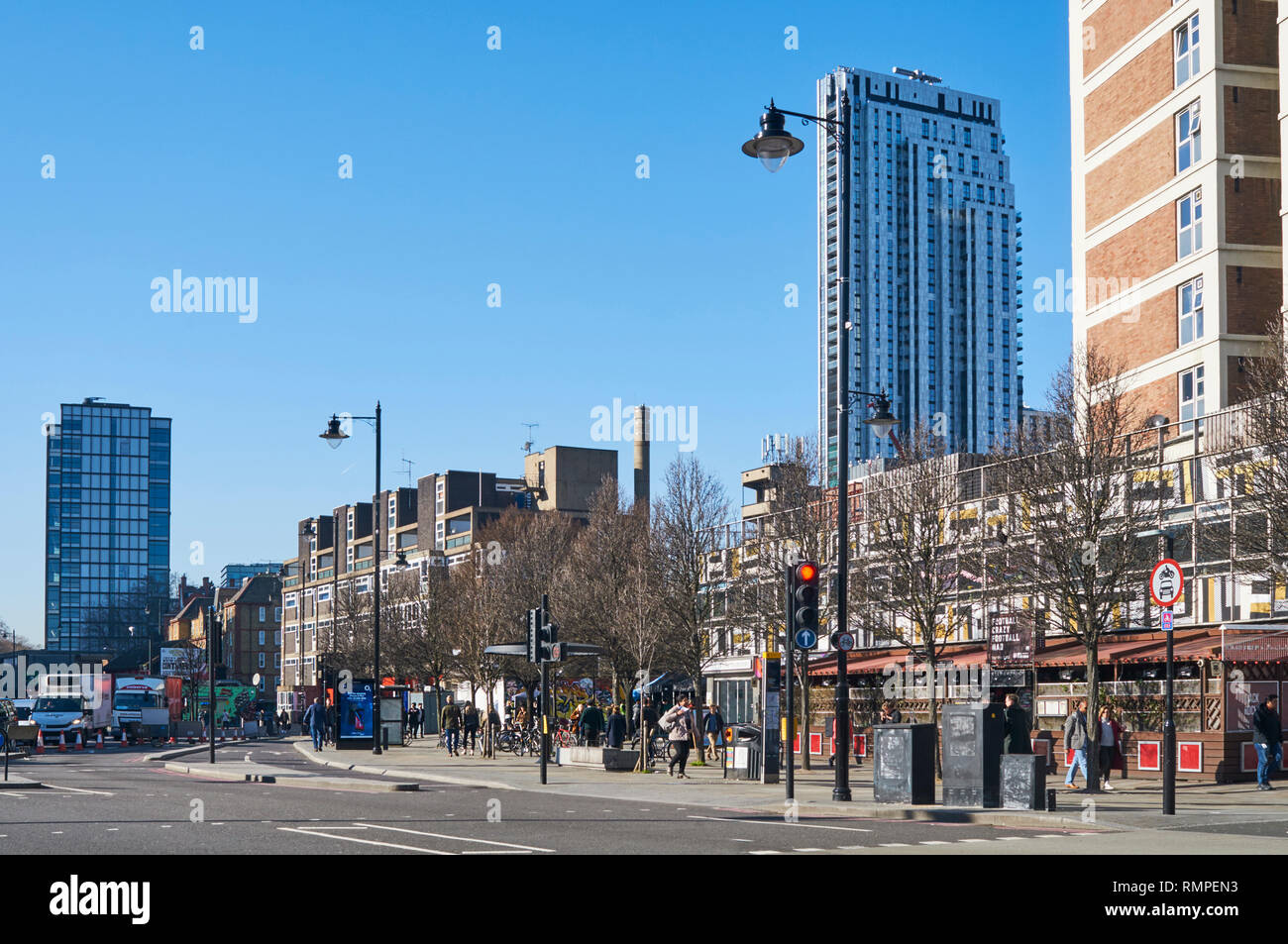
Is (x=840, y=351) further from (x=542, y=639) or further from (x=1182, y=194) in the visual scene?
(x=1182, y=194)

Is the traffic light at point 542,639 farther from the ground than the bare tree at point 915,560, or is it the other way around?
the bare tree at point 915,560

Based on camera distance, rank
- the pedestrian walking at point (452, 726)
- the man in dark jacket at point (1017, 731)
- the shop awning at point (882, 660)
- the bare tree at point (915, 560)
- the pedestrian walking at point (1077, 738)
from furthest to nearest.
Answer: the pedestrian walking at point (452, 726), the shop awning at point (882, 660), the bare tree at point (915, 560), the pedestrian walking at point (1077, 738), the man in dark jacket at point (1017, 731)

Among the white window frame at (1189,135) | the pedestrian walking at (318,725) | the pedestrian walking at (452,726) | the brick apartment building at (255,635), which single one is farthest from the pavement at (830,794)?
the brick apartment building at (255,635)

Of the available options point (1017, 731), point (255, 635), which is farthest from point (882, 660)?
point (255, 635)

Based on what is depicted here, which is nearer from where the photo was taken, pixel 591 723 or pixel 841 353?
pixel 841 353

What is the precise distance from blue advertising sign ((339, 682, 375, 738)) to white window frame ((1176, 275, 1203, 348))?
28751mm

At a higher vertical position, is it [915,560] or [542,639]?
[915,560]

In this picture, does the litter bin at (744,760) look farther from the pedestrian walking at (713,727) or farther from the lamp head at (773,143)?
the lamp head at (773,143)

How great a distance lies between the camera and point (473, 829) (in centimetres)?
1838

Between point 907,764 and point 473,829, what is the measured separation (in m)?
7.93

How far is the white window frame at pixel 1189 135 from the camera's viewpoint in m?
45.3

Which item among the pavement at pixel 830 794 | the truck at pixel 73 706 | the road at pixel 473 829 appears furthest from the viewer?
the truck at pixel 73 706

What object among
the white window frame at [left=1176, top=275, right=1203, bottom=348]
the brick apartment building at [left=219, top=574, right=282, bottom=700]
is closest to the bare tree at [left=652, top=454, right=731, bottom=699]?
the white window frame at [left=1176, top=275, right=1203, bottom=348]

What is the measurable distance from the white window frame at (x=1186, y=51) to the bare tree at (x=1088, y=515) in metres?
16.7
